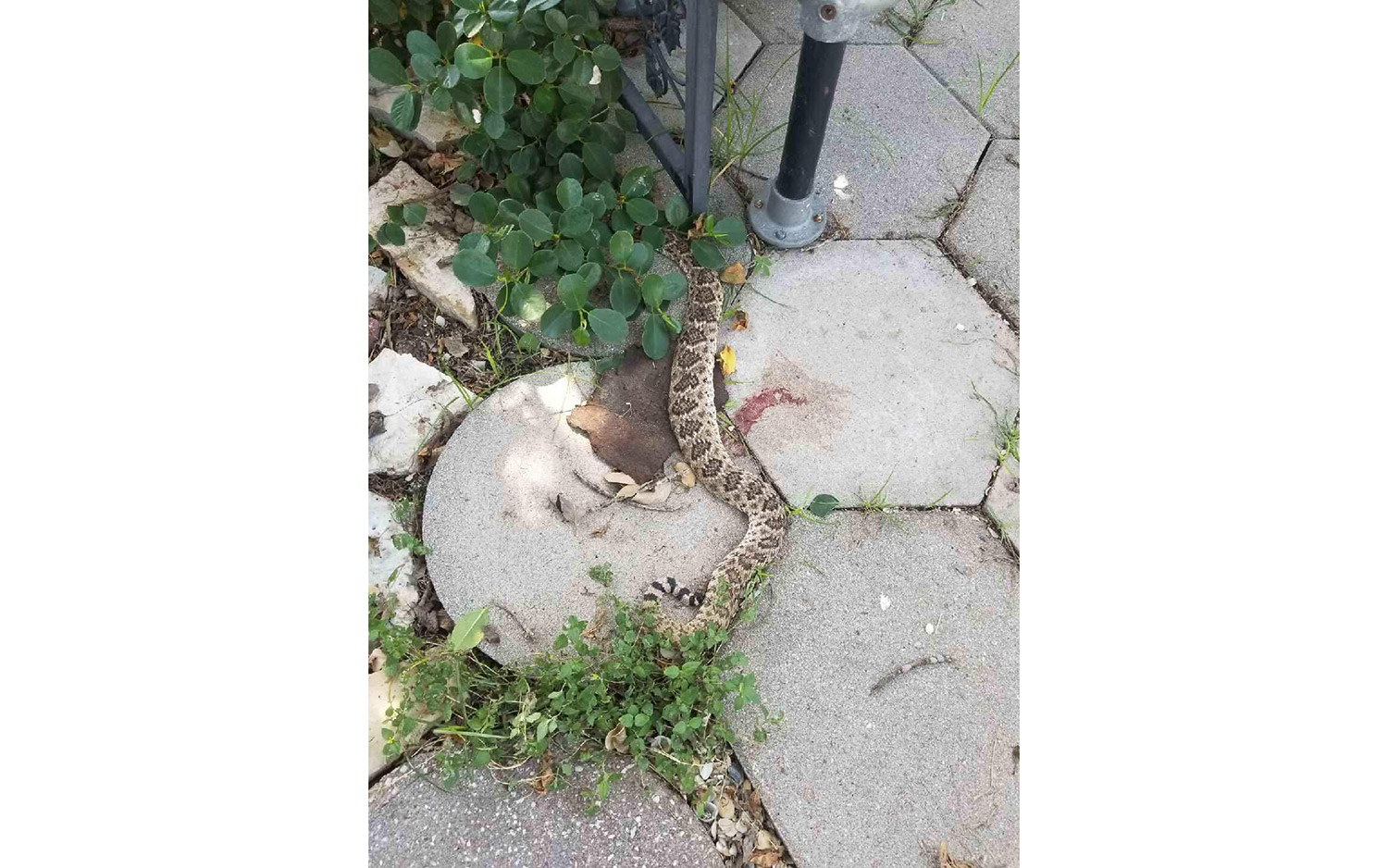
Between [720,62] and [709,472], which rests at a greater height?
[720,62]

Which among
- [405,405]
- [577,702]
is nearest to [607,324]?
[405,405]

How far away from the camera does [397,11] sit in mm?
3035

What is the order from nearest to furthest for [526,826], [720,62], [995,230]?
[526,826] → [995,230] → [720,62]

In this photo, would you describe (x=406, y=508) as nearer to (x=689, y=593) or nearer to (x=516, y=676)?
(x=516, y=676)

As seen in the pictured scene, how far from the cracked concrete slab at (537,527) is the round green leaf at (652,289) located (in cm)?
37

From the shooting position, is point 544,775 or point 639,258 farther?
point 639,258

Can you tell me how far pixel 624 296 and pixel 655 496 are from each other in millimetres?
588

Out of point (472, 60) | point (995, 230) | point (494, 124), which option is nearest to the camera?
point (472, 60)

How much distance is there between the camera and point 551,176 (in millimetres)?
3012

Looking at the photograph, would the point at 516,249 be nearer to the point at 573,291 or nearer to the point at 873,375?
the point at 573,291

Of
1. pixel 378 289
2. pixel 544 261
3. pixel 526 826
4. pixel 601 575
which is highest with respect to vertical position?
pixel 544 261

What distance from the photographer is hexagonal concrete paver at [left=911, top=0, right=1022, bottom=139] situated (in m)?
3.47

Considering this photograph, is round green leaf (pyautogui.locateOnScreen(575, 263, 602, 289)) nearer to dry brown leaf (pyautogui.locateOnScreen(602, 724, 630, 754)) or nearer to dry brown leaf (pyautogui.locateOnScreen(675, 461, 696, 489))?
dry brown leaf (pyautogui.locateOnScreen(675, 461, 696, 489))

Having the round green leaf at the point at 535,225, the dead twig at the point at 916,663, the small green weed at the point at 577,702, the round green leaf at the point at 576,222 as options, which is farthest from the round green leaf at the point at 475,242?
the dead twig at the point at 916,663
